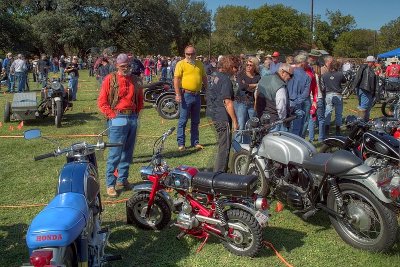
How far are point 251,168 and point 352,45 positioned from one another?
82081mm

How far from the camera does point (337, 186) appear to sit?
3760mm

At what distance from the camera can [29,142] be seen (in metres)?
8.24

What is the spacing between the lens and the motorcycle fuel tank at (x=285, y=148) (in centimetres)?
416

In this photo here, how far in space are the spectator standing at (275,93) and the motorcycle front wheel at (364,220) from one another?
5.70ft

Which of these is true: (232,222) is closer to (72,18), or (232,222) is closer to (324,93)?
(324,93)

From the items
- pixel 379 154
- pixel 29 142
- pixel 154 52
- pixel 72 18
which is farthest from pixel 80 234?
pixel 154 52

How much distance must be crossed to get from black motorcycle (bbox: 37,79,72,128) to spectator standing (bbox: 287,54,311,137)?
5.70 meters

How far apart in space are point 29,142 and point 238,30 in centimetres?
7494

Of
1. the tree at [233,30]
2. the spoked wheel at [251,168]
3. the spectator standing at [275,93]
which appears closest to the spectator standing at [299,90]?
the spectator standing at [275,93]

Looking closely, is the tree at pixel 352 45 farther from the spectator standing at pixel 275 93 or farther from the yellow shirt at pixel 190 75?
the spectator standing at pixel 275 93

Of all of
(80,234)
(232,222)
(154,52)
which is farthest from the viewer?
(154,52)

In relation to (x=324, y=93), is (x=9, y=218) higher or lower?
lower

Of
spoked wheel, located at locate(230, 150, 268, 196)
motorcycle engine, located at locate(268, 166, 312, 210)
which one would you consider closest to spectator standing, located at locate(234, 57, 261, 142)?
spoked wheel, located at locate(230, 150, 268, 196)

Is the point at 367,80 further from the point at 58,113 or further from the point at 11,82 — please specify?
the point at 11,82
